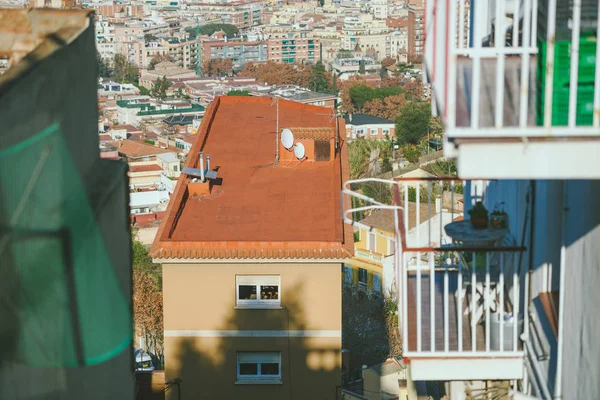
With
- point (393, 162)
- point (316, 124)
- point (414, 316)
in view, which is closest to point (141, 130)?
point (393, 162)

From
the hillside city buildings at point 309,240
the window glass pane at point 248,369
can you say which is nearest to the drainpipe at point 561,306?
the hillside city buildings at point 309,240

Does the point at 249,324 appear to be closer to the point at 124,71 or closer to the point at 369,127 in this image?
the point at 369,127

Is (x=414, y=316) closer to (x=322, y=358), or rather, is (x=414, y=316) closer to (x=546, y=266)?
(x=546, y=266)

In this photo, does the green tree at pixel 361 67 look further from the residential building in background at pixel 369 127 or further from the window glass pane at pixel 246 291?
the window glass pane at pixel 246 291

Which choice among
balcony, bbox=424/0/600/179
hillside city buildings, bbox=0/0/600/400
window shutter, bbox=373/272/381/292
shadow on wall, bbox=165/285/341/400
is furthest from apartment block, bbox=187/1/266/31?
balcony, bbox=424/0/600/179

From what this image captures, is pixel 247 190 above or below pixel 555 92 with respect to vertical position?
below

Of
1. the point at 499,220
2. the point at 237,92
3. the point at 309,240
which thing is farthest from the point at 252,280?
the point at 237,92
